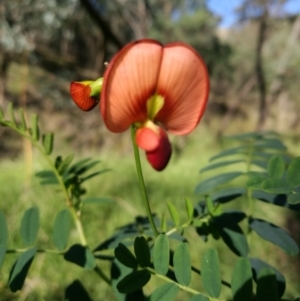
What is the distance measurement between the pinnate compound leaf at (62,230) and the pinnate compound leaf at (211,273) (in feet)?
0.67

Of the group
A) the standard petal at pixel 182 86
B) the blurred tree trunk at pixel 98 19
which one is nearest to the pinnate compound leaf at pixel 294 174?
the standard petal at pixel 182 86

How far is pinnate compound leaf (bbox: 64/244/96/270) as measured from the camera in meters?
0.48

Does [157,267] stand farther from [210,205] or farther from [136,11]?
[136,11]

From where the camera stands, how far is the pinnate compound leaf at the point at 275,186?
427mm

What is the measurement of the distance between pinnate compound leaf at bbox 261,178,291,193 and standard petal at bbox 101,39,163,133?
0.15 meters

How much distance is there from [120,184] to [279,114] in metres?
4.59

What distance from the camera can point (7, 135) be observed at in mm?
5059

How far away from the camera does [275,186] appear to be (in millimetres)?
434

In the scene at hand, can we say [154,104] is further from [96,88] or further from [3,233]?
[3,233]

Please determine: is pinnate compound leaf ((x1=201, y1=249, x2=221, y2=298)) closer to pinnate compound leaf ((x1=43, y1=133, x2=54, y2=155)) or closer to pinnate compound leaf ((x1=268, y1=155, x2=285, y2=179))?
pinnate compound leaf ((x1=268, y1=155, x2=285, y2=179))

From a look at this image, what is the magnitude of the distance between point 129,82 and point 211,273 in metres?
0.20

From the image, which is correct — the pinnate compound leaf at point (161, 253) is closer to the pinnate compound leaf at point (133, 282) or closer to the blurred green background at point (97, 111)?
the pinnate compound leaf at point (133, 282)

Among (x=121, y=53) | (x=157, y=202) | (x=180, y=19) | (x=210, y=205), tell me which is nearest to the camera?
(x=121, y=53)

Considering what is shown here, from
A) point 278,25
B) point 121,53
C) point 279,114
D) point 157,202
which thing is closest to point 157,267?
point 121,53
